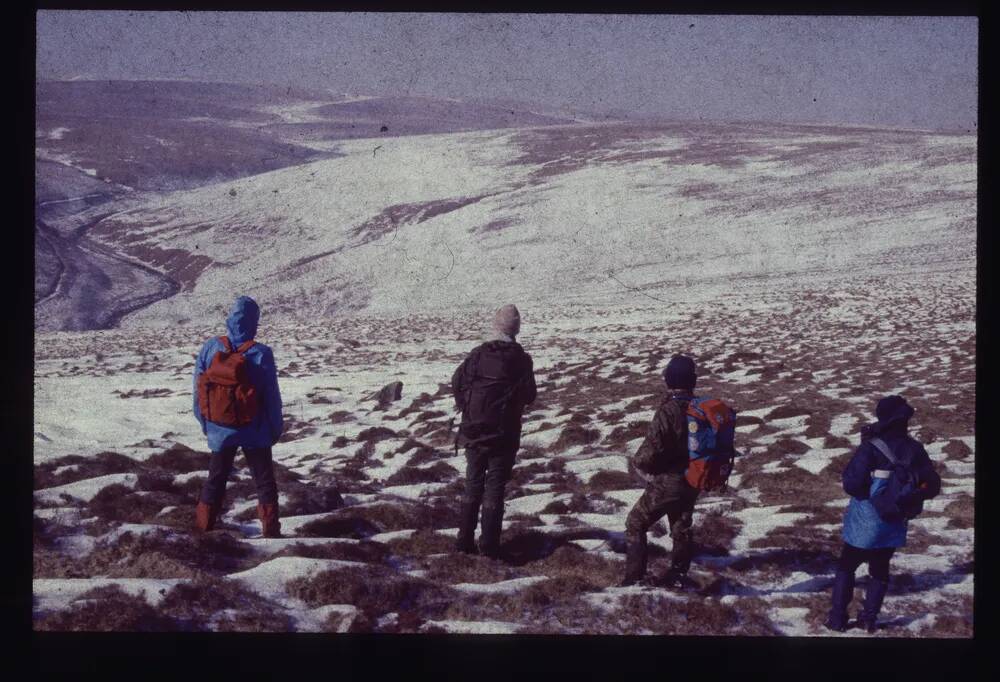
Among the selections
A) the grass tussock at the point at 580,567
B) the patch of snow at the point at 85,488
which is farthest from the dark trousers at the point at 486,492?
the patch of snow at the point at 85,488

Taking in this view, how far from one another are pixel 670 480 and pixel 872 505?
113 cm

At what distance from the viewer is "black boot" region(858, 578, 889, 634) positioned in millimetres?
5531

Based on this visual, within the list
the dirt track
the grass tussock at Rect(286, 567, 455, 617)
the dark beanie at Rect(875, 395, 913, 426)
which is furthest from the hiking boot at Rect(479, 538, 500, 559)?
the dirt track

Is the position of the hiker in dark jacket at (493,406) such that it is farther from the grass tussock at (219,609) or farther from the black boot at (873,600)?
the black boot at (873,600)

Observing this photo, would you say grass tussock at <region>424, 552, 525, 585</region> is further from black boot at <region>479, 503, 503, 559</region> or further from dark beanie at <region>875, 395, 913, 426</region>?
dark beanie at <region>875, 395, 913, 426</region>

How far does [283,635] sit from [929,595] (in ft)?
13.2

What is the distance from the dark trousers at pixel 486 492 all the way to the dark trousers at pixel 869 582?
2.10 meters

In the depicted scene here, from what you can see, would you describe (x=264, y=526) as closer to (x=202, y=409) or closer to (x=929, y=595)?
(x=202, y=409)

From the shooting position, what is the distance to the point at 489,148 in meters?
21.7

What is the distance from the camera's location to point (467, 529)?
257 inches

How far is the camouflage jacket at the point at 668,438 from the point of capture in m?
5.73

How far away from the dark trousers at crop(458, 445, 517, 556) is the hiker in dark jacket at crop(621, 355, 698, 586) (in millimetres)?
893

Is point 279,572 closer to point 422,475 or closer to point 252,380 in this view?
point 252,380

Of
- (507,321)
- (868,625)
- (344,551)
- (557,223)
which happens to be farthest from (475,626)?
(557,223)
